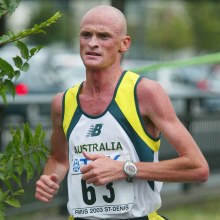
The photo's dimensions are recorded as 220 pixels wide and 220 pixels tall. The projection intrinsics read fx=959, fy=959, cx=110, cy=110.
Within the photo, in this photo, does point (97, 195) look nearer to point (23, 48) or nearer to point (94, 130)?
point (94, 130)

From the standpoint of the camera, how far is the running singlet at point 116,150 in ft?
15.2

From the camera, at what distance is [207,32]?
36719mm

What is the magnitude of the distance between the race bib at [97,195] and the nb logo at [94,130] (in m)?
0.13

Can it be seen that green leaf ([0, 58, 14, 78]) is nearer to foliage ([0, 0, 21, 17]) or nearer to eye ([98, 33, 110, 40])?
foliage ([0, 0, 21, 17])

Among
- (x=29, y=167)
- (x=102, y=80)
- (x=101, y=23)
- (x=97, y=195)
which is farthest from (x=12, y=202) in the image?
(x=101, y=23)

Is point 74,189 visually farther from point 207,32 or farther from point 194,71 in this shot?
point 207,32

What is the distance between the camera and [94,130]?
15.3 feet

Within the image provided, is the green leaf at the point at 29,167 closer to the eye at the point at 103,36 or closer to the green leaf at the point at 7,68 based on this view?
the green leaf at the point at 7,68

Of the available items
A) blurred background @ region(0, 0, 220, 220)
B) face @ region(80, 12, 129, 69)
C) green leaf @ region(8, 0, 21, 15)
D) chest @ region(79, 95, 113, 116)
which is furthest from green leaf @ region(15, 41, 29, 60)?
blurred background @ region(0, 0, 220, 220)

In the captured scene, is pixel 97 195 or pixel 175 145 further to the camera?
pixel 97 195

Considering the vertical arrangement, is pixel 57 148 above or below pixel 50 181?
above

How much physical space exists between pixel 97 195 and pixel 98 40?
76 cm

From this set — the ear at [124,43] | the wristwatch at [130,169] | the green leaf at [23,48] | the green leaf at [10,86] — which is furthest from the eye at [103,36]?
the wristwatch at [130,169]

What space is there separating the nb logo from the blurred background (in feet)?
5.21
